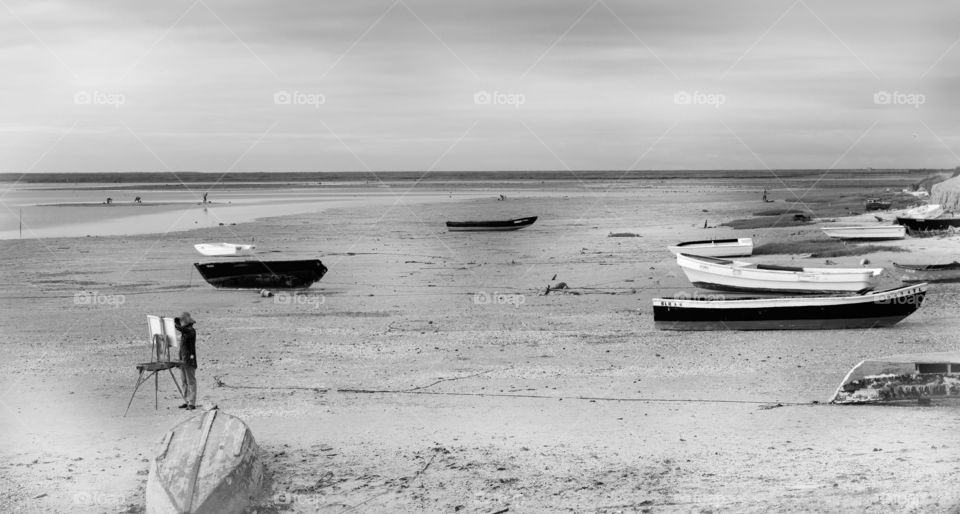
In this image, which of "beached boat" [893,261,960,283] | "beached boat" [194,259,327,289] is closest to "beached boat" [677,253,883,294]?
"beached boat" [893,261,960,283]

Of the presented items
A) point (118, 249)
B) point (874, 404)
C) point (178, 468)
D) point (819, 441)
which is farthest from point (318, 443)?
point (118, 249)

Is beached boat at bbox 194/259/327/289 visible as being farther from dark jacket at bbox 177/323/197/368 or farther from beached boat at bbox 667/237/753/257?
dark jacket at bbox 177/323/197/368

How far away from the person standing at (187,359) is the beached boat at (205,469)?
9.51ft

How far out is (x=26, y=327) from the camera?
2170cm

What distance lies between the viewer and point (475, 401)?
1495 centimetres

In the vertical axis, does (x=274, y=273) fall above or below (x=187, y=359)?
above

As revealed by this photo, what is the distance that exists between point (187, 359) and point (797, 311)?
11817mm

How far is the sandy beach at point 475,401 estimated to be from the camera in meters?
11.1

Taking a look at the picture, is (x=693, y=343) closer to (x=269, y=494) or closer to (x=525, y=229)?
(x=269, y=494)

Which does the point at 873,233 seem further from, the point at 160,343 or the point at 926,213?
the point at 160,343

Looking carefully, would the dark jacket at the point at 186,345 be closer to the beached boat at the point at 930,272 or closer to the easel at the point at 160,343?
the easel at the point at 160,343

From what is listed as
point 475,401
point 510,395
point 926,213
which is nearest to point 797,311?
point 510,395

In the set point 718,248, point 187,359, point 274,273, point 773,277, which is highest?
point 718,248

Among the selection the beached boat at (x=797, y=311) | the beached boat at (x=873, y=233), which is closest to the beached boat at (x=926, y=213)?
the beached boat at (x=873, y=233)
